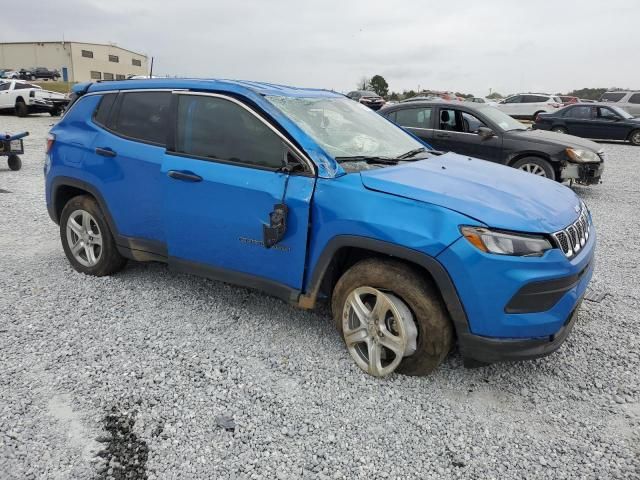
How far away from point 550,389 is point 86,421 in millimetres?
2649

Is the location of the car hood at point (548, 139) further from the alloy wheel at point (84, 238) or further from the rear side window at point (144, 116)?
the alloy wheel at point (84, 238)

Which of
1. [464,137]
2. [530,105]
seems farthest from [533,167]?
[530,105]

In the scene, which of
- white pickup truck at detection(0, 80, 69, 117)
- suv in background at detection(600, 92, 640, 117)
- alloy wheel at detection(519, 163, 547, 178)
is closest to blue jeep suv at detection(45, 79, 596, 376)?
alloy wheel at detection(519, 163, 547, 178)

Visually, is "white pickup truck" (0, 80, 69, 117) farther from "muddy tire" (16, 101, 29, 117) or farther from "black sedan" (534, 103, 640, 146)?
"black sedan" (534, 103, 640, 146)

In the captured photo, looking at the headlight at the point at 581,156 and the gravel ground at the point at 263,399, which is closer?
the gravel ground at the point at 263,399

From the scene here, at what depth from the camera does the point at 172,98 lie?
12.0 ft

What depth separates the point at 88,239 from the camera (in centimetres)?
437

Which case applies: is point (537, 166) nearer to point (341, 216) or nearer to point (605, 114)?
point (341, 216)

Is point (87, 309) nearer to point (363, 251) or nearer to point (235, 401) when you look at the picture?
point (235, 401)

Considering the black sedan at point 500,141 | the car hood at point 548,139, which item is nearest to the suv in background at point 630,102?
the car hood at point 548,139

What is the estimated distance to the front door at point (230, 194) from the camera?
3098 millimetres

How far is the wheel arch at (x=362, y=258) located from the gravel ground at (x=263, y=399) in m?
0.48

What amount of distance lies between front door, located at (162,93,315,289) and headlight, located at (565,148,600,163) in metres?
6.62

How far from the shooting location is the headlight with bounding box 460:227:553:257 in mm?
2564
